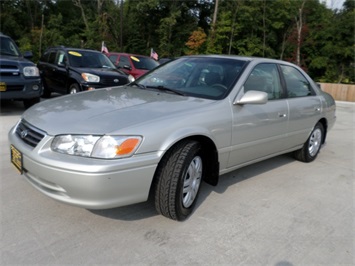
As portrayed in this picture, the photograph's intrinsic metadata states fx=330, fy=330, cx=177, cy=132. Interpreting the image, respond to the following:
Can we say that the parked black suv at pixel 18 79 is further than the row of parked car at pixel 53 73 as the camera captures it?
No

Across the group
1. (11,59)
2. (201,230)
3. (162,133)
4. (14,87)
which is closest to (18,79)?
(14,87)

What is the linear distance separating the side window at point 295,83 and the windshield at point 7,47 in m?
6.06

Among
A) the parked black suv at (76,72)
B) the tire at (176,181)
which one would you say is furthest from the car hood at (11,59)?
the tire at (176,181)

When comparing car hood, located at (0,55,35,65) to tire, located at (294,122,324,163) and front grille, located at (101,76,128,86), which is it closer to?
front grille, located at (101,76,128,86)

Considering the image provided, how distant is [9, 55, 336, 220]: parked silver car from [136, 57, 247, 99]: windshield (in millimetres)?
11

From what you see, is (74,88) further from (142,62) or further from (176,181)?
(176,181)

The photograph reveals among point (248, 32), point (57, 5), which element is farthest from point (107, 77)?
point (57, 5)

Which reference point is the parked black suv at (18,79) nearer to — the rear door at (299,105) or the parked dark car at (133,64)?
the parked dark car at (133,64)

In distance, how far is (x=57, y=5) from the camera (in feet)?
136

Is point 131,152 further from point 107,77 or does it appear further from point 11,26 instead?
point 11,26

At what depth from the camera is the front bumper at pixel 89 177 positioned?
236 centimetres

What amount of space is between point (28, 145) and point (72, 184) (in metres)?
0.63

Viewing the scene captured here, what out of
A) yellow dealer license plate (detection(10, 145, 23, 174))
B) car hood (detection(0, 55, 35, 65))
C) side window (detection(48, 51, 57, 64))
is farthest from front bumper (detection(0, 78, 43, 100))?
yellow dealer license plate (detection(10, 145, 23, 174))

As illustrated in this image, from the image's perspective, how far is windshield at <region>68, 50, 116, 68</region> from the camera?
8.49 meters
